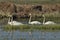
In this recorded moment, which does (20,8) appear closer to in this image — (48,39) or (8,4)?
(8,4)

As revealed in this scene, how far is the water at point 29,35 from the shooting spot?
2258 cm

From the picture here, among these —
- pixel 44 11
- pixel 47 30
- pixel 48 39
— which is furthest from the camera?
pixel 44 11

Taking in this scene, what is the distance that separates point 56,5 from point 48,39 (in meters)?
31.2

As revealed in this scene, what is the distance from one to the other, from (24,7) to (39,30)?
2495cm

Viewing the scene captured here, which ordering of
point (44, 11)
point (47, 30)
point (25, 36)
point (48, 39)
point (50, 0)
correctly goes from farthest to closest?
point (50, 0), point (44, 11), point (47, 30), point (25, 36), point (48, 39)

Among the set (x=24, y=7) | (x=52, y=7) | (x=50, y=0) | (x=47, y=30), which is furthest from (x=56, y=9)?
(x=47, y=30)

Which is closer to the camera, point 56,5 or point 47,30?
point 47,30

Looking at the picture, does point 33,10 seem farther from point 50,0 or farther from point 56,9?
point 50,0

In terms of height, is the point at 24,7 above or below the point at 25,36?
below

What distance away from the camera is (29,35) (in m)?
24.1

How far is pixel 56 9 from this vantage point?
51.0m

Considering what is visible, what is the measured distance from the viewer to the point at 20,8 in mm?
50844

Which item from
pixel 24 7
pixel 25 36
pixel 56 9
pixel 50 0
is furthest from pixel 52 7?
pixel 25 36

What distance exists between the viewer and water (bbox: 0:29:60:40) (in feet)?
74.1
